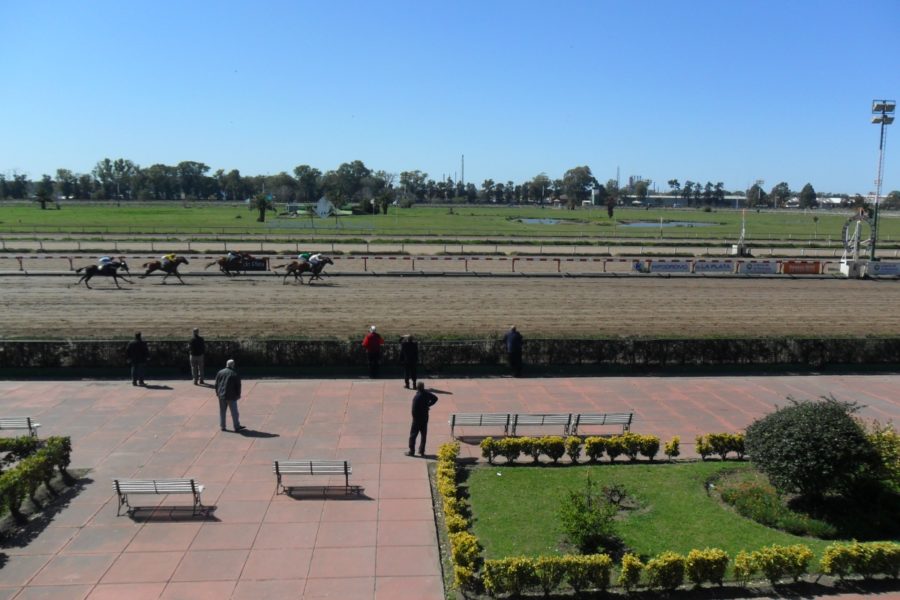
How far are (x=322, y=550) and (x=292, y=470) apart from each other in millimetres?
1934

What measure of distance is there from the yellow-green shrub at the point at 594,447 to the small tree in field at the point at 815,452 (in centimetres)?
252

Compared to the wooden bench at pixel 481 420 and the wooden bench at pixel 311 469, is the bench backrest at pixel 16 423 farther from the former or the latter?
the wooden bench at pixel 481 420

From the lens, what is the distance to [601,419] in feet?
43.1

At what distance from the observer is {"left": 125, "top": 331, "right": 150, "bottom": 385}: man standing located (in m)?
15.6

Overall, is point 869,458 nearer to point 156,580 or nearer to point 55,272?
point 156,580

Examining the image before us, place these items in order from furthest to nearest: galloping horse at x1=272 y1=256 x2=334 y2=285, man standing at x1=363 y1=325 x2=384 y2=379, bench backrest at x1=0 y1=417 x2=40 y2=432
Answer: galloping horse at x1=272 y1=256 x2=334 y2=285 < man standing at x1=363 y1=325 x2=384 y2=379 < bench backrest at x1=0 y1=417 x2=40 y2=432

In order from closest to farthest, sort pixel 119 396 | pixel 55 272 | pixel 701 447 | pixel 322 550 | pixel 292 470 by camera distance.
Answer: pixel 322 550 < pixel 292 470 < pixel 701 447 < pixel 119 396 < pixel 55 272

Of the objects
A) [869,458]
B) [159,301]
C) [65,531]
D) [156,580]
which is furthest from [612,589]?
[159,301]

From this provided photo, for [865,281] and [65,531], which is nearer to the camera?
[65,531]

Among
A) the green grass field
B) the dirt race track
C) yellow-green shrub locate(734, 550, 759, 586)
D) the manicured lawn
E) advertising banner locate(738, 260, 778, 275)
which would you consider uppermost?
the green grass field

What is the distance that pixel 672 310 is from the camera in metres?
27.1

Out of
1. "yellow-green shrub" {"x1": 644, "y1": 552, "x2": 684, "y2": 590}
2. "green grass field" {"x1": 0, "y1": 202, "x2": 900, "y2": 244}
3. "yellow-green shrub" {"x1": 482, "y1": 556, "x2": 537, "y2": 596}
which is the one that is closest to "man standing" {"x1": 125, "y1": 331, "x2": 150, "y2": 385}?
"yellow-green shrub" {"x1": 482, "y1": 556, "x2": 537, "y2": 596}

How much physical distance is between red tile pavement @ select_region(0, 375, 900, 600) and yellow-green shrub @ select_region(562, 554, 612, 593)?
1.51 meters

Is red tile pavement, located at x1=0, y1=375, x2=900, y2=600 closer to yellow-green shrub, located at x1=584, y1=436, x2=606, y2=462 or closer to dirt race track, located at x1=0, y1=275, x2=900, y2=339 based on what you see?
yellow-green shrub, located at x1=584, y1=436, x2=606, y2=462
